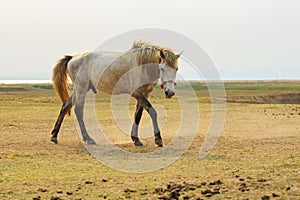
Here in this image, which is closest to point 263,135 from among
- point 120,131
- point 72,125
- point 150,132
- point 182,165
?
point 150,132

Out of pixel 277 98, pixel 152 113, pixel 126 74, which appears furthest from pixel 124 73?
pixel 277 98

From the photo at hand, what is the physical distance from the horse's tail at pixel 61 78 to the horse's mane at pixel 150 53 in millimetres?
3085

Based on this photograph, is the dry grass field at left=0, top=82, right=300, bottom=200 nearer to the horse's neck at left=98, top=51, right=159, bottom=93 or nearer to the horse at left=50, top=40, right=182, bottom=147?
the horse at left=50, top=40, right=182, bottom=147

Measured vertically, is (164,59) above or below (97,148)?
above

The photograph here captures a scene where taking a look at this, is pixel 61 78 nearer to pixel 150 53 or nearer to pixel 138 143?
pixel 138 143

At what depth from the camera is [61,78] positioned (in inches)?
557

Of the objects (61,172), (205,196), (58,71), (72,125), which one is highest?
(58,71)

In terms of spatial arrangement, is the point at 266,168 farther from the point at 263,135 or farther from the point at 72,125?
the point at 72,125

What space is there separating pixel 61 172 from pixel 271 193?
437 centimetres

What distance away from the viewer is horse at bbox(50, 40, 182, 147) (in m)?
11.1

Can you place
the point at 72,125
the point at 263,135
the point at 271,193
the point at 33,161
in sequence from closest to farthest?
the point at 271,193 → the point at 33,161 → the point at 263,135 → the point at 72,125

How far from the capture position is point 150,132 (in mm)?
15312

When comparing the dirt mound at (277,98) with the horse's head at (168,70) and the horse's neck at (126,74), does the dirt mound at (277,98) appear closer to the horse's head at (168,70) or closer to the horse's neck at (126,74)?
the horse's neck at (126,74)

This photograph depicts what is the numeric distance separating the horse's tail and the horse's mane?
10.1 ft
